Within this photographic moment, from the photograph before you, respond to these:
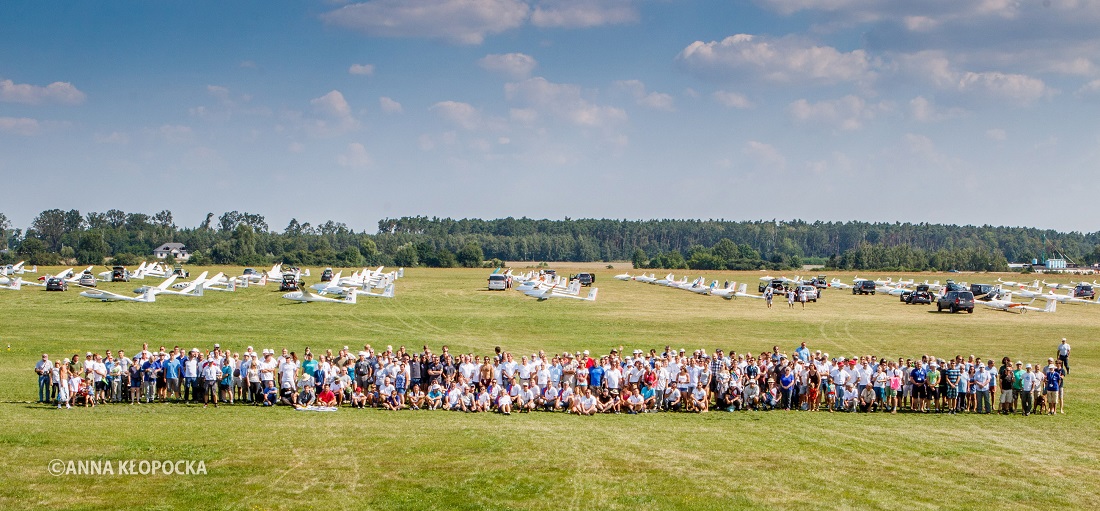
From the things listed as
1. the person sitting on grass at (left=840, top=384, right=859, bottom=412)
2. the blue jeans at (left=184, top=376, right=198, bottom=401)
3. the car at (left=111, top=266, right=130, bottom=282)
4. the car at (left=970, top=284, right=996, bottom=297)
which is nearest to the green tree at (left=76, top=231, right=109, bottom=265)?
the car at (left=111, top=266, right=130, bottom=282)

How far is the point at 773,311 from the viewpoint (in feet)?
146

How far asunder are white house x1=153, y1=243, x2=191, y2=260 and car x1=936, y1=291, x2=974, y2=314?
470ft

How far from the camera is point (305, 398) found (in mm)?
18719

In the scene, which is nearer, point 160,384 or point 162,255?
point 160,384

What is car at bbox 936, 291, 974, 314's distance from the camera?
44.7m

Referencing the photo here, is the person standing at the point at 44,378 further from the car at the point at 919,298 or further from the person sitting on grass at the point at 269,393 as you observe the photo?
the car at the point at 919,298

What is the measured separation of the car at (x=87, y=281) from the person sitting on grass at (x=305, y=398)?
144 feet


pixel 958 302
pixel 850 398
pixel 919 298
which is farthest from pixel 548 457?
pixel 919 298

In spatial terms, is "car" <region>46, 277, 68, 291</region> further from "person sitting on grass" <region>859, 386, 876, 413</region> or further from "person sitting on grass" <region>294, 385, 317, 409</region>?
"person sitting on grass" <region>859, 386, 876, 413</region>

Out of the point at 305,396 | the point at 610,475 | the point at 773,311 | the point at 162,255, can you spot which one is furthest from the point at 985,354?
the point at 162,255

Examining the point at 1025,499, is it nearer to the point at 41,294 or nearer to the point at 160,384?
the point at 160,384

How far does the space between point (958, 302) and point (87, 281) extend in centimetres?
5537

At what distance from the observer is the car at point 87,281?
55209mm

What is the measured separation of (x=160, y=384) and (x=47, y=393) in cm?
235
